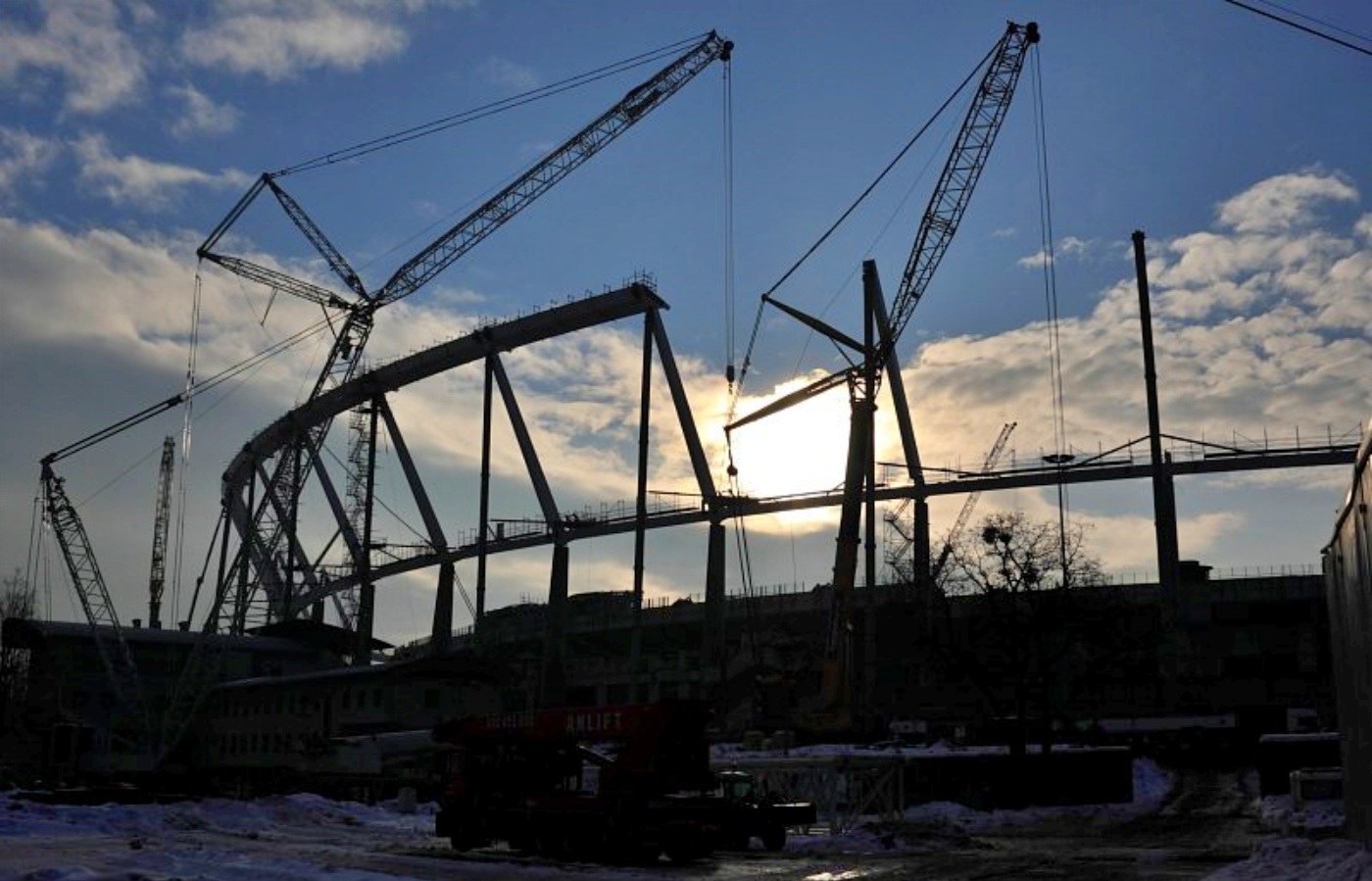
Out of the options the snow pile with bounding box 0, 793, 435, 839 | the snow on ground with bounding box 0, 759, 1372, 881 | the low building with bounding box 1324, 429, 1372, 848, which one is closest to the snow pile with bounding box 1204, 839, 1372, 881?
the snow on ground with bounding box 0, 759, 1372, 881

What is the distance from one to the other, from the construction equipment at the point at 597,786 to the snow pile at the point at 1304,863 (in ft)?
33.1

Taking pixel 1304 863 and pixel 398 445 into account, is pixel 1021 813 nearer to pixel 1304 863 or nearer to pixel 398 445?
pixel 1304 863

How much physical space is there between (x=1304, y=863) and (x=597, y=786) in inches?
530

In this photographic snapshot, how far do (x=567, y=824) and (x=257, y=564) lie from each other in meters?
132

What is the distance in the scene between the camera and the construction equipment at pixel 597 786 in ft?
83.8

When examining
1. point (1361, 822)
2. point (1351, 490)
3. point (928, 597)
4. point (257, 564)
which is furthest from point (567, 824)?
point (257, 564)

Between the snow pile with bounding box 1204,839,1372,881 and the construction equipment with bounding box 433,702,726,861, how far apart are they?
10100mm

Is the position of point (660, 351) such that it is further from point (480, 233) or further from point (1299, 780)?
point (1299, 780)

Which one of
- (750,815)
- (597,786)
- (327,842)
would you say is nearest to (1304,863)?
(750,815)

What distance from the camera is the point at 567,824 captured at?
26594mm

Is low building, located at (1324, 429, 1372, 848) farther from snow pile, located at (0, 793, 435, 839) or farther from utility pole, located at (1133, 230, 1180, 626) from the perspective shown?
utility pole, located at (1133, 230, 1180, 626)

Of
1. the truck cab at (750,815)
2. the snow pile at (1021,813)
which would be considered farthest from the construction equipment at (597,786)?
the snow pile at (1021,813)

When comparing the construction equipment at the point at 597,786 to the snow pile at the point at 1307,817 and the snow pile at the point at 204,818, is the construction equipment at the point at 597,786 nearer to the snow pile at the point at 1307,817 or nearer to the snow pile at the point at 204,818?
the snow pile at the point at 204,818

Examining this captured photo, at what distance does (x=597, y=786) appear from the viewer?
26.6m
